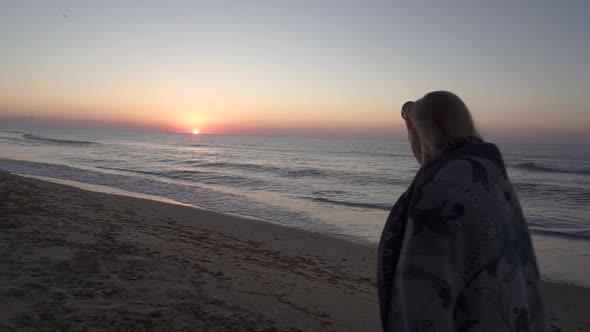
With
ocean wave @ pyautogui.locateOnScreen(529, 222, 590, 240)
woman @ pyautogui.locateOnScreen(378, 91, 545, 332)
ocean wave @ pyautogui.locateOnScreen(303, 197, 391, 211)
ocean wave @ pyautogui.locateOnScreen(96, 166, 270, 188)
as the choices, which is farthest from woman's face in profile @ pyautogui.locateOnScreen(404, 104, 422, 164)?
ocean wave @ pyautogui.locateOnScreen(96, 166, 270, 188)

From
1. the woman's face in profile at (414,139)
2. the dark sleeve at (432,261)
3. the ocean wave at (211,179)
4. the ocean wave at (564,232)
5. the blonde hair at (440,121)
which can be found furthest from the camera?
the ocean wave at (211,179)

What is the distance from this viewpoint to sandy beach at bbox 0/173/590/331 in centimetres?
341

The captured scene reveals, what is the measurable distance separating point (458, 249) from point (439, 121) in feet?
1.67

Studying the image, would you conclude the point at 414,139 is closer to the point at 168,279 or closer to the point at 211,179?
the point at 168,279

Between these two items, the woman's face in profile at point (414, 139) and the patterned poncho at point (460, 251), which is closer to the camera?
the patterned poncho at point (460, 251)

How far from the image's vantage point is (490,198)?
4.50 feet

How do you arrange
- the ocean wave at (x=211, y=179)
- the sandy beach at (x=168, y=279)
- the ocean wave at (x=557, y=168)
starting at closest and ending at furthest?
the sandy beach at (x=168, y=279) → the ocean wave at (x=211, y=179) → the ocean wave at (x=557, y=168)

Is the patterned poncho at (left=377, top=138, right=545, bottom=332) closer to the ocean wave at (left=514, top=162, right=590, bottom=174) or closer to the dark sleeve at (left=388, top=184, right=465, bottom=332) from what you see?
the dark sleeve at (left=388, top=184, right=465, bottom=332)

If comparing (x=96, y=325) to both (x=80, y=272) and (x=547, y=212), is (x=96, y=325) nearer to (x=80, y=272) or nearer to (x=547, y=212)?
(x=80, y=272)

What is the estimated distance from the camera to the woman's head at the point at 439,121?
4.96 feet

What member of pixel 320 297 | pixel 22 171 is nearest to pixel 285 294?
pixel 320 297

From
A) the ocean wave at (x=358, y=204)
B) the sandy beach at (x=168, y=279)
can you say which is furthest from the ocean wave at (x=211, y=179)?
the sandy beach at (x=168, y=279)

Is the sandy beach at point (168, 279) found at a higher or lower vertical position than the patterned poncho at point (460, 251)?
lower

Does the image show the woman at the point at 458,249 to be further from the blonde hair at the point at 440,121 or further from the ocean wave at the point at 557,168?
the ocean wave at the point at 557,168
